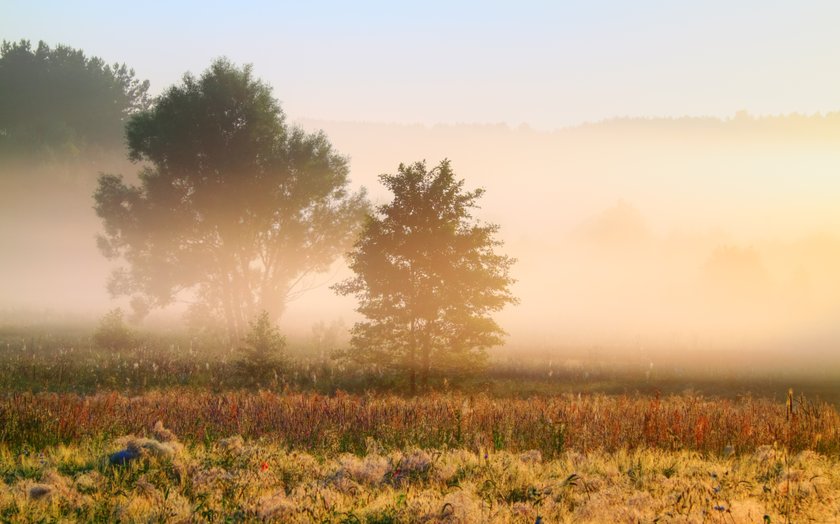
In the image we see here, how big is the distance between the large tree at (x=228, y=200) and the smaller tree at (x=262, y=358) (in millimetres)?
14228

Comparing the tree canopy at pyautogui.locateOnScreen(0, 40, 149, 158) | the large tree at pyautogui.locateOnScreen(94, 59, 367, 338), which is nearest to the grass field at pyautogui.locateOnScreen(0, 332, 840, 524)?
the large tree at pyautogui.locateOnScreen(94, 59, 367, 338)

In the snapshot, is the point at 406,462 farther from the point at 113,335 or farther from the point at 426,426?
the point at 113,335

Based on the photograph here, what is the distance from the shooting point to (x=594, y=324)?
56.5m

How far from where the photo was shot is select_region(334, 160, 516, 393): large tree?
1819cm

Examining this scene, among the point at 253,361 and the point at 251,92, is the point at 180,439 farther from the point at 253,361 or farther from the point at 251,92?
the point at 251,92

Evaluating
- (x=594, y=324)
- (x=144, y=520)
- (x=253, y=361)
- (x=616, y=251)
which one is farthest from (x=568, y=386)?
(x=616, y=251)

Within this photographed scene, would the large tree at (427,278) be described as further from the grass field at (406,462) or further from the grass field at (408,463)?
the grass field at (408,463)

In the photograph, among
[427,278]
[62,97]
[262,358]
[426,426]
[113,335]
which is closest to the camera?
[426,426]

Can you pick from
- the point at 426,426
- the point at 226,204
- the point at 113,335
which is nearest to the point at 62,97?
the point at 226,204

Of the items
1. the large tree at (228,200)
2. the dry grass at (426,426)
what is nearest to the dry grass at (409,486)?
the dry grass at (426,426)

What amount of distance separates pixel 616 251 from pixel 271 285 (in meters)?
91.6

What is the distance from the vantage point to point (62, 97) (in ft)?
189

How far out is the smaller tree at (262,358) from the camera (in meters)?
19.1

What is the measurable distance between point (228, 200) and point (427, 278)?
17527 mm
